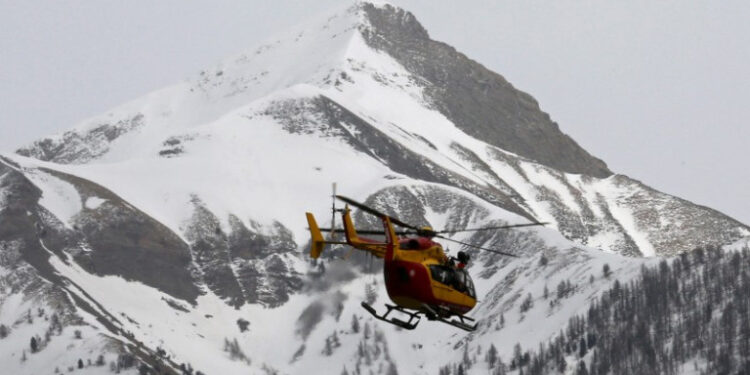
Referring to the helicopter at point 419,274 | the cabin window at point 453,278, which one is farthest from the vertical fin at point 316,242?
the cabin window at point 453,278

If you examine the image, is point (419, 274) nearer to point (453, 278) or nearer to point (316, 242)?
point (453, 278)

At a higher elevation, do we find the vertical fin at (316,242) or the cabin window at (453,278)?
the cabin window at (453,278)

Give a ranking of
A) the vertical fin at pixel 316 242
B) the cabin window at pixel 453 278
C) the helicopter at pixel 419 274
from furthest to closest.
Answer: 1. the vertical fin at pixel 316 242
2. the cabin window at pixel 453 278
3. the helicopter at pixel 419 274

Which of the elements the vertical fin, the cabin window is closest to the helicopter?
the cabin window

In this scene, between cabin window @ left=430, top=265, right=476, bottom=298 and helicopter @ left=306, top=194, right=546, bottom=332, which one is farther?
cabin window @ left=430, top=265, right=476, bottom=298

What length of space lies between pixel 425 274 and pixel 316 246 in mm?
9394

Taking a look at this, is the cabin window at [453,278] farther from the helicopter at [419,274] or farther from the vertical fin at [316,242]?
the vertical fin at [316,242]

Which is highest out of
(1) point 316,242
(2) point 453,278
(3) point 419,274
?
(3) point 419,274

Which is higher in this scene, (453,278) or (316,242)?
(453,278)

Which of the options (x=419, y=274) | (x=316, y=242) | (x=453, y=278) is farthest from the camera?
(x=316, y=242)

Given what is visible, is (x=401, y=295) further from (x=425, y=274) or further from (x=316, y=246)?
(x=316, y=246)

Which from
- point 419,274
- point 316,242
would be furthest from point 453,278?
point 316,242

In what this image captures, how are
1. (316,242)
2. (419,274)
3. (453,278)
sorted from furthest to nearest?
(316,242) → (453,278) → (419,274)

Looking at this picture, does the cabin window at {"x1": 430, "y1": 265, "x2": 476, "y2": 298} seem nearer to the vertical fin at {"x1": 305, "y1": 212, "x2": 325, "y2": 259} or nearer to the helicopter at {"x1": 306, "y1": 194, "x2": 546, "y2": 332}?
the helicopter at {"x1": 306, "y1": 194, "x2": 546, "y2": 332}
